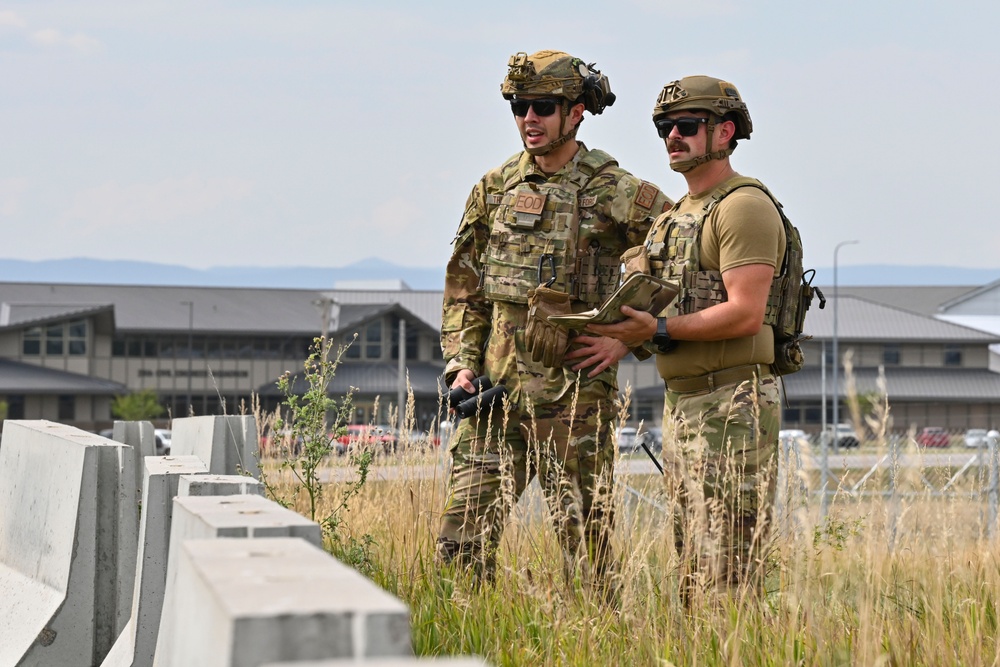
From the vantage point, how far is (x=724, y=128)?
450 centimetres

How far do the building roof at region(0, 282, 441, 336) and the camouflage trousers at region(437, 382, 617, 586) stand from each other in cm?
5720

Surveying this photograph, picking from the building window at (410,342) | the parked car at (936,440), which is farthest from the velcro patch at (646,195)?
the building window at (410,342)

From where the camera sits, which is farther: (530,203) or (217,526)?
(530,203)

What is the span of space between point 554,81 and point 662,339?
109 centimetres

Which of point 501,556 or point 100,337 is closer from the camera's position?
point 501,556

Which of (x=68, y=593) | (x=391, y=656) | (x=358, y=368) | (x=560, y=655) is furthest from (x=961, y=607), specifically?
(x=358, y=368)

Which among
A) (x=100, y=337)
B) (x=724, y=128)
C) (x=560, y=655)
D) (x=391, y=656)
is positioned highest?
(x=100, y=337)

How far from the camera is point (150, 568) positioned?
3959 millimetres

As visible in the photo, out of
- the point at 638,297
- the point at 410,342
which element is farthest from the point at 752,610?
the point at 410,342

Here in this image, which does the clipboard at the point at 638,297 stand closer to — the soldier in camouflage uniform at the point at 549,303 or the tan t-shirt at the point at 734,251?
the tan t-shirt at the point at 734,251

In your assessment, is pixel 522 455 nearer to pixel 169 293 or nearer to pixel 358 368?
pixel 358 368

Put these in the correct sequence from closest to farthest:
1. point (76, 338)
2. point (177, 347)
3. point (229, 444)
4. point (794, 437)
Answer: point (794, 437) < point (229, 444) < point (76, 338) < point (177, 347)

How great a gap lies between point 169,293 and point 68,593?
218 ft

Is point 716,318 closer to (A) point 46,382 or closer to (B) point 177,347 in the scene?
(A) point 46,382
